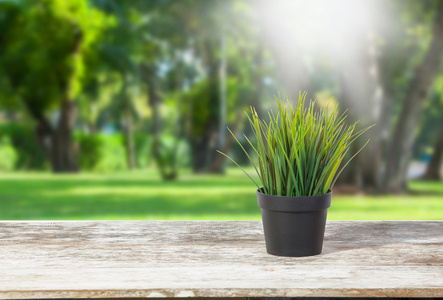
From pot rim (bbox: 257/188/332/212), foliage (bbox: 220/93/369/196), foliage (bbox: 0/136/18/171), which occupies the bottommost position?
foliage (bbox: 0/136/18/171)

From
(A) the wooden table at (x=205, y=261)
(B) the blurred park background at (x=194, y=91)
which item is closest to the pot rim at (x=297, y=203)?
(A) the wooden table at (x=205, y=261)

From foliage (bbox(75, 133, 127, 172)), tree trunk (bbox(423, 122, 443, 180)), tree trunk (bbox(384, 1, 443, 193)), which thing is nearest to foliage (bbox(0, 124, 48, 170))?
foliage (bbox(75, 133, 127, 172))

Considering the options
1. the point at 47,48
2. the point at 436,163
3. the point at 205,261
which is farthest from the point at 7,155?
the point at 205,261

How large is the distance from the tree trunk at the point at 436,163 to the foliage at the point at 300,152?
13.3 meters

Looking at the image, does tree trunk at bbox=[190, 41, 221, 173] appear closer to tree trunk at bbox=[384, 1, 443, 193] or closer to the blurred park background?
the blurred park background

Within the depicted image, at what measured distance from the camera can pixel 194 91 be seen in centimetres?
1888

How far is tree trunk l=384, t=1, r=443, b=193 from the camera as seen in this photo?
9.55 metres

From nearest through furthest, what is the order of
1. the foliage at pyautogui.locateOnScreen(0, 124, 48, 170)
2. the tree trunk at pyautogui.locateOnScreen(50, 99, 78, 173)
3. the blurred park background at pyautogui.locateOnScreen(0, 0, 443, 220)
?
the blurred park background at pyautogui.locateOnScreen(0, 0, 443, 220), the tree trunk at pyautogui.locateOnScreen(50, 99, 78, 173), the foliage at pyautogui.locateOnScreen(0, 124, 48, 170)

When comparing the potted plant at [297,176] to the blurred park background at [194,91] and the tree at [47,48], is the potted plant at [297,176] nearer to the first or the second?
the blurred park background at [194,91]

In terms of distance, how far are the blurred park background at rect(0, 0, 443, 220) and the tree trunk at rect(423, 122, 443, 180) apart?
1.5 inches

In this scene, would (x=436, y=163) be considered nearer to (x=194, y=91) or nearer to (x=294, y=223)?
(x=194, y=91)

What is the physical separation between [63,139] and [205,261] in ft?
52.6

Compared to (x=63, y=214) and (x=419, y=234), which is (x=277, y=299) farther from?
(x=63, y=214)

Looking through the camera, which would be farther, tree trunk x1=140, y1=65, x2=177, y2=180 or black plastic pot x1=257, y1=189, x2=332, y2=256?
tree trunk x1=140, y1=65, x2=177, y2=180
